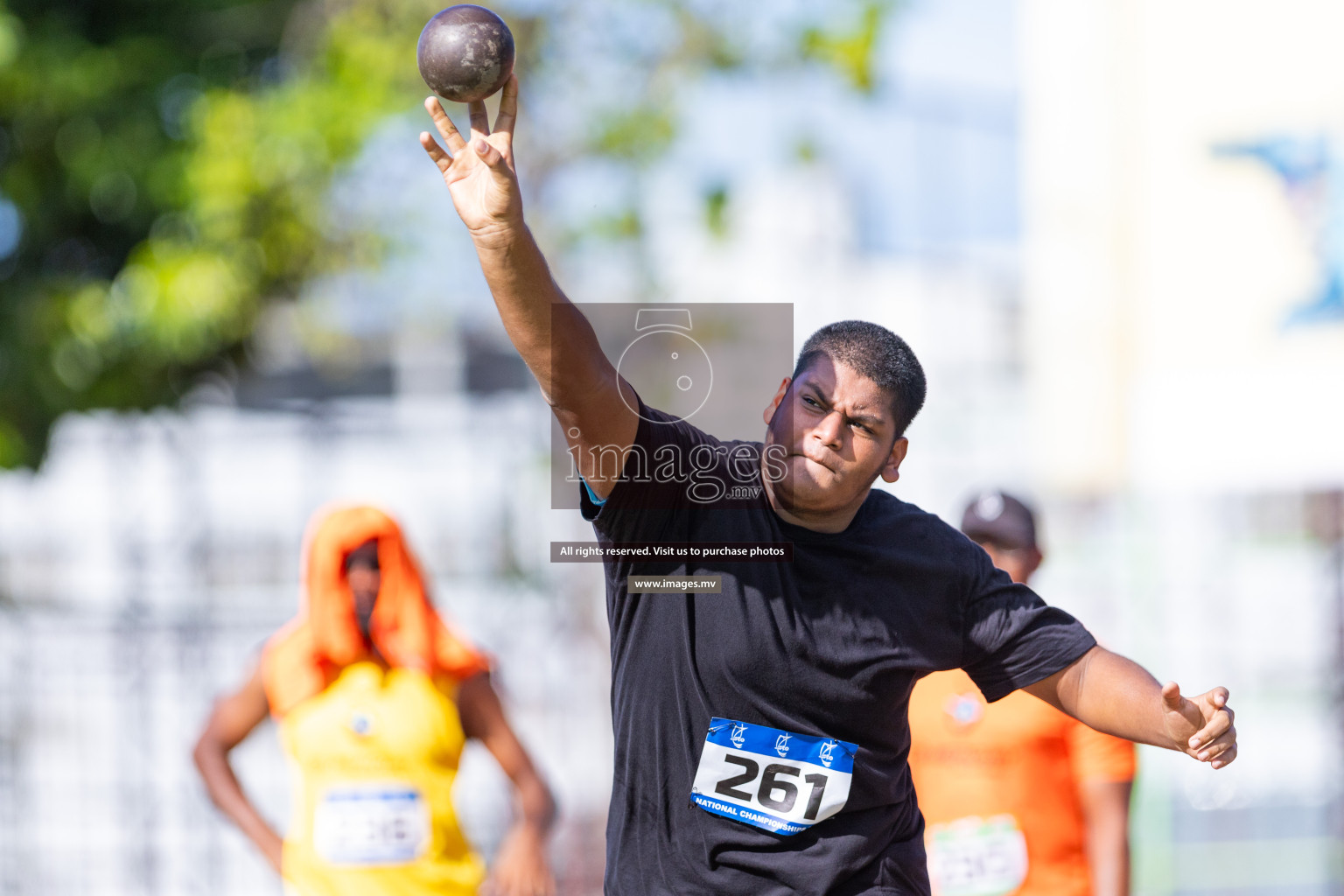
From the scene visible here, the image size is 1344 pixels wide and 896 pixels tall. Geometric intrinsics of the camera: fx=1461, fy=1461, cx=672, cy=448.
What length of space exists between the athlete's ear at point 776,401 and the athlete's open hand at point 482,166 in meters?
0.70

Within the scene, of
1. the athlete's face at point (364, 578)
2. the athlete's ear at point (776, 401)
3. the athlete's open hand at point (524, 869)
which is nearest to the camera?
the athlete's ear at point (776, 401)

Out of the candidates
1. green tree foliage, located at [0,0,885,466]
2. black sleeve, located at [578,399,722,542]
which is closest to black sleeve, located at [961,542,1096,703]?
black sleeve, located at [578,399,722,542]

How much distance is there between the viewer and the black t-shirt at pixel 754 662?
277cm

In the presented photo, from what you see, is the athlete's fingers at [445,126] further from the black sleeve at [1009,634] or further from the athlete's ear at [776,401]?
the black sleeve at [1009,634]

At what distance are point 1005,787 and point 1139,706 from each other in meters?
1.57

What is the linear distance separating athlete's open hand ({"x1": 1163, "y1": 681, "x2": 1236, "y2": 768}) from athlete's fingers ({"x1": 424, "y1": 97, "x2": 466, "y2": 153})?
65.7 inches

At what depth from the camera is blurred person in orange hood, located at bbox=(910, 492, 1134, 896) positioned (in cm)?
433

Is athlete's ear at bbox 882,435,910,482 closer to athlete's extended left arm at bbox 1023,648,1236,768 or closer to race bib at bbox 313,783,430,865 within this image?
athlete's extended left arm at bbox 1023,648,1236,768

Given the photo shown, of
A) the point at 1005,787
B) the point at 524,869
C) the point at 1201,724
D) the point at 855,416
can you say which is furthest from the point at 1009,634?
the point at 524,869

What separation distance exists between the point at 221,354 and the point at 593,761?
3.31 meters

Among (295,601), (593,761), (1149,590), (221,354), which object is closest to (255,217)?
(221,354)

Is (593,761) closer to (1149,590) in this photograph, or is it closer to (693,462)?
(1149,590)

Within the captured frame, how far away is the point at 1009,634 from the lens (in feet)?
9.86

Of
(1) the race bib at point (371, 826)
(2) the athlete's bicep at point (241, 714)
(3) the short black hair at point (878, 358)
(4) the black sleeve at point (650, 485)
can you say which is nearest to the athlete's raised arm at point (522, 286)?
(4) the black sleeve at point (650, 485)
